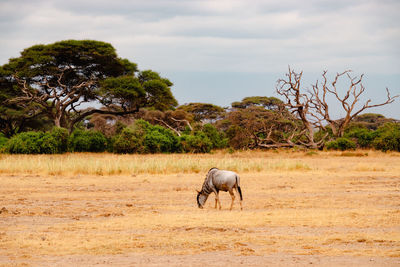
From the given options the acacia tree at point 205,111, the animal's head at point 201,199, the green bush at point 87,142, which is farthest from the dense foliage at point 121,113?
the animal's head at point 201,199

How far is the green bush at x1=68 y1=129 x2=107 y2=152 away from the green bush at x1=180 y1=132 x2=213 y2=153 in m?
5.18

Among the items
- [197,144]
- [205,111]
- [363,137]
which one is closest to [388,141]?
[363,137]

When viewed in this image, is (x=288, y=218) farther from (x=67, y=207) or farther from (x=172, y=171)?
(x=172, y=171)

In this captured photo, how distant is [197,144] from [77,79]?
10.3 metres

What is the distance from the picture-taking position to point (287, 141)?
33562 mm

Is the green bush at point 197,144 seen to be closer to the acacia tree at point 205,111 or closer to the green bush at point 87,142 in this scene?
the green bush at point 87,142

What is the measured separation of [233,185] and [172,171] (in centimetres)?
978

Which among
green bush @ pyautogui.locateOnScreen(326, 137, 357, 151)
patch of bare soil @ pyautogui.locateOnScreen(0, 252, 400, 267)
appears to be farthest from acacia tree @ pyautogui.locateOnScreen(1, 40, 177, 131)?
patch of bare soil @ pyautogui.locateOnScreen(0, 252, 400, 267)

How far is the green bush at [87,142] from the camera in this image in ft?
107

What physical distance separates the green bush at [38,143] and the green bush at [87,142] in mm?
954

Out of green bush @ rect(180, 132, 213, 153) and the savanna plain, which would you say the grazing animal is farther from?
green bush @ rect(180, 132, 213, 153)

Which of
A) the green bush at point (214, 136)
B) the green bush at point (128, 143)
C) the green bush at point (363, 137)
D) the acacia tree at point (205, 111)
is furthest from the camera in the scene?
the acacia tree at point (205, 111)

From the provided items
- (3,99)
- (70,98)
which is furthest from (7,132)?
(70,98)

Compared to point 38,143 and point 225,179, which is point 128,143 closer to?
point 38,143
